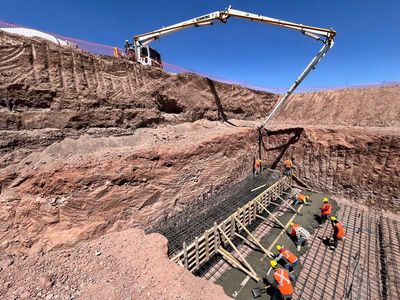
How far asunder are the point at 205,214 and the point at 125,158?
4811 millimetres

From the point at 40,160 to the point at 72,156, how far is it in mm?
889

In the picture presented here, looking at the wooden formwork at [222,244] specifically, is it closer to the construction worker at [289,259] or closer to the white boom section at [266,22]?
the construction worker at [289,259]

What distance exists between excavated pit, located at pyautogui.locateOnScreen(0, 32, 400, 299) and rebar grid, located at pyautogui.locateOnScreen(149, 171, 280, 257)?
65mm

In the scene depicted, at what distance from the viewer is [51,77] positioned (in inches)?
274

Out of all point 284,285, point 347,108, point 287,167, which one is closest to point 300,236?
point 284,285

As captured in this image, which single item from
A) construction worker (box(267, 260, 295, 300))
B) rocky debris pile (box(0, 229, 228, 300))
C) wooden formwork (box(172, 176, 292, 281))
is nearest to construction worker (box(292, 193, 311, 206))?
wooden formwork (box(172, 176, 292, 281))

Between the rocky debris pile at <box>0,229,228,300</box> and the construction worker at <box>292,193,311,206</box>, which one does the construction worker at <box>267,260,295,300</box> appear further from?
the construction worker at <box>292,193,311,206</box>

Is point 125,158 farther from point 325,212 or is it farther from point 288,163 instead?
point 288,163

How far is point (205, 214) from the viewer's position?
9742mm

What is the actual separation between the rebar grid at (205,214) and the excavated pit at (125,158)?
0.07m

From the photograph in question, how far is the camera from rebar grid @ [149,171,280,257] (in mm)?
8031

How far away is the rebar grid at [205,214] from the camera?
803cm

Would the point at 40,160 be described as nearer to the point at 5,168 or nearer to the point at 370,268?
the point at 5,168

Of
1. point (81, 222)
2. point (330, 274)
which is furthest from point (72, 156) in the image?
point (330, 274)
